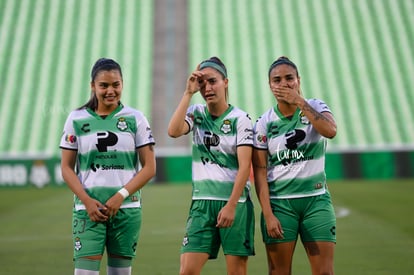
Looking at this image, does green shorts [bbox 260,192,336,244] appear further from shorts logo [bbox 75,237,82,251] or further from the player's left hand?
shorts logo [bbox 75,237,82,251]

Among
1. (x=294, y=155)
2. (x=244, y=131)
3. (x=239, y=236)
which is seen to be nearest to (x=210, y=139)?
(x=244, y=131)

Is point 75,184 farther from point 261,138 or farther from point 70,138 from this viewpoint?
point 261,138

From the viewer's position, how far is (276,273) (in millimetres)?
6285

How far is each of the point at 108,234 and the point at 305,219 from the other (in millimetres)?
1558

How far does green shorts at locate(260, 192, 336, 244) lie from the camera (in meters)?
6.28

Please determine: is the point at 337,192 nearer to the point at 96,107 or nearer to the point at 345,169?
the point at 345,169

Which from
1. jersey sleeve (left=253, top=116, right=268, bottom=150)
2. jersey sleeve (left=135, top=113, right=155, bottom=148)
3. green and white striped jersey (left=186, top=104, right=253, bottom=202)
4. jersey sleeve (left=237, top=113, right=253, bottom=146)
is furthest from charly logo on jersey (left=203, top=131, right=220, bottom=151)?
jersey sleeve (left=135, top=113, right=155, bottom=148)

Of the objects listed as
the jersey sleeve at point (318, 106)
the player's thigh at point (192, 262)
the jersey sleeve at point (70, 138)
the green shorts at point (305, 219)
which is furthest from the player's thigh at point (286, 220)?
the jersey sleeve at point (70, 138)

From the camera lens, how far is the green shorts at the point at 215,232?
624 cm

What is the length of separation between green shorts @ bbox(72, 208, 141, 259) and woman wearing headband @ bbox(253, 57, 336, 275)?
105 centimetres

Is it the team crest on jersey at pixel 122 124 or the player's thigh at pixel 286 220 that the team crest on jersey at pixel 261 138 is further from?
the team crest on jersey at pixel 122 124

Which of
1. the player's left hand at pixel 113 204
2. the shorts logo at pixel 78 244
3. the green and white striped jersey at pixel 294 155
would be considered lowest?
the shorts logo at pixel 78 244

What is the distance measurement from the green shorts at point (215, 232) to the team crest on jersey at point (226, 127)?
22.4 inches

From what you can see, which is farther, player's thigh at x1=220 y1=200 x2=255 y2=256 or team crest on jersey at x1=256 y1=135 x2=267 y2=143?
team crest on jersey at x1=256 y1=135 x2=267 y2=143
